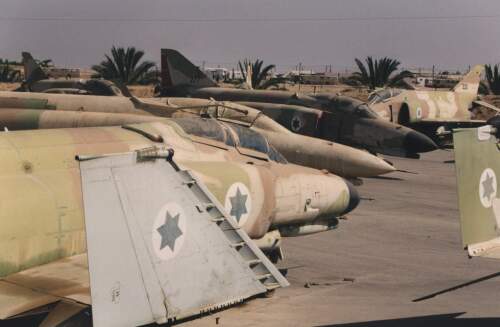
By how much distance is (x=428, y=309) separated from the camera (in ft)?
34.0

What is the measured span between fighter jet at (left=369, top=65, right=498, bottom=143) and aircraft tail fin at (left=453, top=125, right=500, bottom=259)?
19263mm

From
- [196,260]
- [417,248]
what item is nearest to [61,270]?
[196,260]

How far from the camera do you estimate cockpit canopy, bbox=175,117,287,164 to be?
11586 millimetres

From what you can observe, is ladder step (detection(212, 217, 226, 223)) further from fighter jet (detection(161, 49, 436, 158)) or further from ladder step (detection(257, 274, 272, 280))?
fighter jet (detection(161, 49, 436, 158))

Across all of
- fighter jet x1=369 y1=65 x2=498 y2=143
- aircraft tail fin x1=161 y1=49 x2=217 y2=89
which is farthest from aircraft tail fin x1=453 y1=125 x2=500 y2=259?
aircraft tail fin x1=161 y1=49 x2=217 y2=89

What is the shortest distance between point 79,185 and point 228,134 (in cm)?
339

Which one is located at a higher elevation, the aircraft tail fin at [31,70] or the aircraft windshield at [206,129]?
the aircraft tail fin at [31,70]

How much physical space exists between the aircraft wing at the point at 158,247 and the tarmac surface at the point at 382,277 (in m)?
2.64

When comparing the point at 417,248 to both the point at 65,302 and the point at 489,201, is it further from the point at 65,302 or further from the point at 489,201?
the point at 65,302

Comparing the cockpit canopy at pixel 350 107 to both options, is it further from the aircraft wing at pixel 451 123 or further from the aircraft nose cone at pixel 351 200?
the aircraft nose cone at pixel 351 200

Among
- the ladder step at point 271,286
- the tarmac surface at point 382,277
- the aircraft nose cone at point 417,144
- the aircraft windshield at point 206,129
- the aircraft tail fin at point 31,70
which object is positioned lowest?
the tarmac surface at point 382,277

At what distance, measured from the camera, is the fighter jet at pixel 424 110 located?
3002 centimetres

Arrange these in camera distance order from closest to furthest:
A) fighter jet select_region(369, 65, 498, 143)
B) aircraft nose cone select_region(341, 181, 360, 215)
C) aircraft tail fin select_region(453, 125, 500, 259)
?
aircraft tail fin select_region(453, 125, 500, 259) → aircraft nose cone select_region(341, 181, 360, 215) → fighter jet select_region(369, 65, 498, 143)

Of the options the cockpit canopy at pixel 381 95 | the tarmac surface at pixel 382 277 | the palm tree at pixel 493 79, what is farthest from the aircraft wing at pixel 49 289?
the palm tree at pixel 493 79
